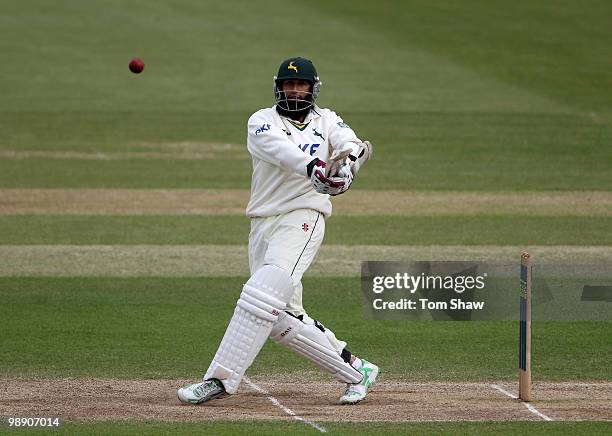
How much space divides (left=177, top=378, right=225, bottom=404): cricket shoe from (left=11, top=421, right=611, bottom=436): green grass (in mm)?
473

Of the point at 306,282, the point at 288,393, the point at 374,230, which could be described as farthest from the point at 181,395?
the point at 374,230

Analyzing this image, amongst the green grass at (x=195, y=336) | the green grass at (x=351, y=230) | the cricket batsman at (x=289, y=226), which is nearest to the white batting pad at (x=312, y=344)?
the cricket batsman at (x=289, y=226)

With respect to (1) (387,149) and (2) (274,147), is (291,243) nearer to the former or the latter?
(2) (274,147)

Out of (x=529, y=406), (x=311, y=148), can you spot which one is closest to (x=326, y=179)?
(x=311, y=148)

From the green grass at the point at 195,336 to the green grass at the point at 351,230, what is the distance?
8.47 ft

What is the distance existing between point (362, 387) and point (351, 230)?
27.3ft

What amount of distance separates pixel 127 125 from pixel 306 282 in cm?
1365

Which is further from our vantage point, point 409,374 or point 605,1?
point 605,1

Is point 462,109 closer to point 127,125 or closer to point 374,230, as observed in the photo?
point 127,125

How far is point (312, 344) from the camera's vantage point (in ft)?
26.5

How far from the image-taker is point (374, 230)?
16.4 m

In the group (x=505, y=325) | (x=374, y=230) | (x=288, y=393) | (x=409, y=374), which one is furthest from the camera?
(x=374, y=230)

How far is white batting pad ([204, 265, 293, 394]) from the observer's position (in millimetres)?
7812

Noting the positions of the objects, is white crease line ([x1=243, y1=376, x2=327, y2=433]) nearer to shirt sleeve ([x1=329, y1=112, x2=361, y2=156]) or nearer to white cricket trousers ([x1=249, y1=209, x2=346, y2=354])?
white cricket trousers ([x1=249, y1=209, x2=346, y2=354])
